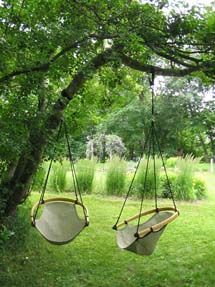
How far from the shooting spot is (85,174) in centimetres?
732

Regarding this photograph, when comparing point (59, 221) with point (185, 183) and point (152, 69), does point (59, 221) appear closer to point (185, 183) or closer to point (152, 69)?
point (152, 69)

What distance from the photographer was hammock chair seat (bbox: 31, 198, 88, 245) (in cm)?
315

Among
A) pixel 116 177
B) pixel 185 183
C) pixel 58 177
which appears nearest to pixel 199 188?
pixel 185 183

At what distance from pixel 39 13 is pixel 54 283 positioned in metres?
2.29

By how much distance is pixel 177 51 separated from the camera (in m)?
3.13

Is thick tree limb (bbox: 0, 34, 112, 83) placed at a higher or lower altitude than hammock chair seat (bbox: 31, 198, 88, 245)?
higher

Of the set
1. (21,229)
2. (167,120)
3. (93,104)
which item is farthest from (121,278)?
(167,120)

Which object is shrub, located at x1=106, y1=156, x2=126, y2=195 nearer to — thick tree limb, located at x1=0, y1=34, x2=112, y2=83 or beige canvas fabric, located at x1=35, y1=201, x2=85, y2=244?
beige canvas fabric, located at x1=35, y1=201, x2=85, y2=244

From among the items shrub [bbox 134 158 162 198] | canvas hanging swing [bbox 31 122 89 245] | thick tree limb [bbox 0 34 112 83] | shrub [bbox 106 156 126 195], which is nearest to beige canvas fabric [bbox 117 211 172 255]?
canvas hanging swing [bbox 31 122 89 245]

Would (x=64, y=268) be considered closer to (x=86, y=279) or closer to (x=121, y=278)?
(x=86, y=279)

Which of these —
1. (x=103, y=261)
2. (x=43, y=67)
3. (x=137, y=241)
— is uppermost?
(x=43, y=67)

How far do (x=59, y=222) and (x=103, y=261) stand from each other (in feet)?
2.70

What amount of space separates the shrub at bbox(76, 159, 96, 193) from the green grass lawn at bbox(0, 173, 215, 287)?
2.13m

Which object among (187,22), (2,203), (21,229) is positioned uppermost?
(187,22)
